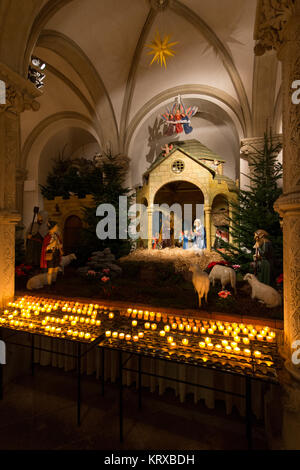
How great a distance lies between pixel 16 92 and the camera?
379 cm

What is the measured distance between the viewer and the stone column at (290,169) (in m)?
2.17

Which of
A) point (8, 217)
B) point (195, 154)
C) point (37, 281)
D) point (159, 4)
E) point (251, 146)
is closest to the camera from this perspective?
point (8, 217)

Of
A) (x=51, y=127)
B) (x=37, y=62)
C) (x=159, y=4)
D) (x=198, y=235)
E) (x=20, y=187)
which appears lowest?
(x=198, y=235)

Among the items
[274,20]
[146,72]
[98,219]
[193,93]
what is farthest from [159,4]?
[98,219]

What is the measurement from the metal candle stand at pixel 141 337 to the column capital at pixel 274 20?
316 cm

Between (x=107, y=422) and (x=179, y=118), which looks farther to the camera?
(x=179, y=118)

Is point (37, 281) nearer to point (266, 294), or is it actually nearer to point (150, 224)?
point (266, 294)

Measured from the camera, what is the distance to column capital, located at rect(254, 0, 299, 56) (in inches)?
87.7

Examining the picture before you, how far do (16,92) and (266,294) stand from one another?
16.6ft

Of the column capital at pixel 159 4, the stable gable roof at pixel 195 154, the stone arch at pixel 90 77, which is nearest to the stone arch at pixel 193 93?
the stone arch at pixel 90 77

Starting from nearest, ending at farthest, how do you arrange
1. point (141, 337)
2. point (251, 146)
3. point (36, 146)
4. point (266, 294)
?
point (141, 337) < point (266, 294) < point (251, 146) < point (36, 146)

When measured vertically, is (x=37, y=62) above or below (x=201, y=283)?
above

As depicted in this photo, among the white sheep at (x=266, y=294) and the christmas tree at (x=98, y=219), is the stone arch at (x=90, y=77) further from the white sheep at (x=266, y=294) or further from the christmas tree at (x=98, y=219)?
the white sheep at (x=266, y=294)
